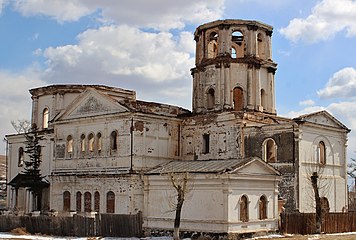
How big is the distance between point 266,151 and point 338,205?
606 cm

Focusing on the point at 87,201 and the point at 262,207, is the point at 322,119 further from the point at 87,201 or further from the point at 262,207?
the point at 87,201

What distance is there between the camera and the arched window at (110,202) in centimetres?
3575

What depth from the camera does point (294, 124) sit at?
111 feet

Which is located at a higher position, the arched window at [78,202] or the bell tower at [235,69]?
the bell tower at [235,69]

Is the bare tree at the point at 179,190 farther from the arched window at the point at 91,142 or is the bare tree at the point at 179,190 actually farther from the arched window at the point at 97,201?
the arched window at the point at 91,142

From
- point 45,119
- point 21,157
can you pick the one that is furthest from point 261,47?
point 21,157

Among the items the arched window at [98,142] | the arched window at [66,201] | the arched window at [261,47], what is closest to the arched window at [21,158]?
the arched window at [66,201]

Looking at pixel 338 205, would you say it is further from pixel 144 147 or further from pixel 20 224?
pixel 20 224

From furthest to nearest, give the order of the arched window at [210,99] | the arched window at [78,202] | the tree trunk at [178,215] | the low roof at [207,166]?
the arched window at [210,99], the arched window at [78,202], the low roof at [207,166], the tree trunk at [178,215]

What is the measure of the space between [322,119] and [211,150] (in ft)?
23.3

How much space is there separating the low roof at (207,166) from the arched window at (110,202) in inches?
141

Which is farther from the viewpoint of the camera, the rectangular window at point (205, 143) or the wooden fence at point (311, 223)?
the rectangular window at point (205, 143)

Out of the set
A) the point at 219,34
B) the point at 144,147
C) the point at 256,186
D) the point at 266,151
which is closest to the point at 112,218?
the point at 144,147

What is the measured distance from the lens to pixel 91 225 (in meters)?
32.2
